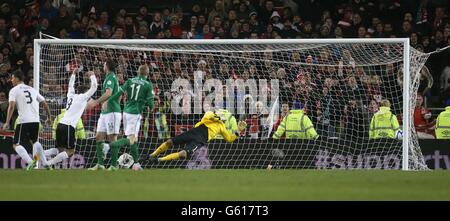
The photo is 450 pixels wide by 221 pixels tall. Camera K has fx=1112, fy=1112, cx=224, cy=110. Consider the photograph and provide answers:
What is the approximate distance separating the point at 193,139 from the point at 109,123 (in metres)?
1.48

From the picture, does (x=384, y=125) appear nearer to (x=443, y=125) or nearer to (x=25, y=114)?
(x=443, y=125)

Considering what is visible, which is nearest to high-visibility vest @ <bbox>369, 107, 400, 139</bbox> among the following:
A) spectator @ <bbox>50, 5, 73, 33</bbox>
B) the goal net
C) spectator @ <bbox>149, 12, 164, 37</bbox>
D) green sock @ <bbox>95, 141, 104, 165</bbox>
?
the goal net

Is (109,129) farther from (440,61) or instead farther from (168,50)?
(440,61)

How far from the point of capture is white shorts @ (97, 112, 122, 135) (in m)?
19.3

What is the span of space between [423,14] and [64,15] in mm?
8773

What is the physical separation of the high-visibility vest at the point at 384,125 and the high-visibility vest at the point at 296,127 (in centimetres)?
114

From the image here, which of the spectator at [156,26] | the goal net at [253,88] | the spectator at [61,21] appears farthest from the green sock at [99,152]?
the spectator at [61,21]

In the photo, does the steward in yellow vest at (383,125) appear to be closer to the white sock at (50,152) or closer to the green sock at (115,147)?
the green sock at (115,147)

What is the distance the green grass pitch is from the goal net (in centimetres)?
348

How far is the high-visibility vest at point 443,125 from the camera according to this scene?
22594 mm

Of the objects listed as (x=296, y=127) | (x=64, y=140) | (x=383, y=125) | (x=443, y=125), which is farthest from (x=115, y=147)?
(x=443, y=125)

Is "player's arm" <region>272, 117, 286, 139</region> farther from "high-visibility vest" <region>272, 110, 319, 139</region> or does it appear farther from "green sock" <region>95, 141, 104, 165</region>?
"green sock" <region>95, 141, 104, 165</region>

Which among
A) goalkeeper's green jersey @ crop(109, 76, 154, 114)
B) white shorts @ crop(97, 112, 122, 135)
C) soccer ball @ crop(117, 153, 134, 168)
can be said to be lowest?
soccer ball @ crop(117, 153, 134, 168)
